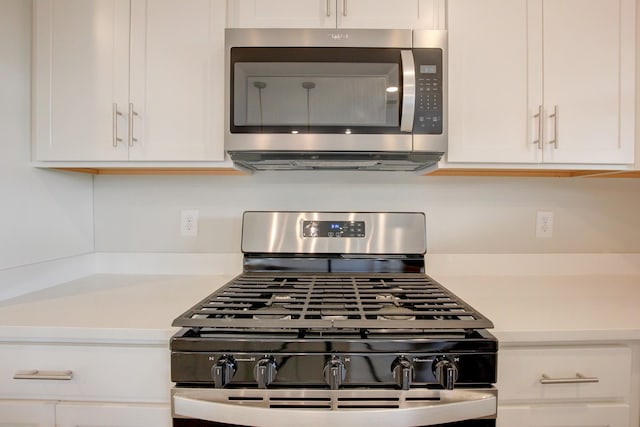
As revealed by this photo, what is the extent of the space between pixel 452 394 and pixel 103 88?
1470 millimetres

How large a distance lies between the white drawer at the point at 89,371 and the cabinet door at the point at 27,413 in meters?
0.02

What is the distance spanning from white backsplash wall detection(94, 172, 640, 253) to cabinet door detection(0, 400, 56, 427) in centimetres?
74

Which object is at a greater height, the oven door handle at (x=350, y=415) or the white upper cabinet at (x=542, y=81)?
the white upper cabinet at (x=542, y=81)

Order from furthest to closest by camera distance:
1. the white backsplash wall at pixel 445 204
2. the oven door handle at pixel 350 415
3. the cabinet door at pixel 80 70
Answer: the white backsplash wall at pixel 445 204 → the cabinet door at pixel 80 70 → the oven door handle at pixel 350 415

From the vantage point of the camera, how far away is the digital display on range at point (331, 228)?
1.43m

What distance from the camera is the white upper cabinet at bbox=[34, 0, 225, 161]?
123cm

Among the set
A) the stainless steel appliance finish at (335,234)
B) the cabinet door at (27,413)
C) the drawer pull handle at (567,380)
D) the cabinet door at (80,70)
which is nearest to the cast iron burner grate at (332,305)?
the stainless steel appliance finish at (335,234)

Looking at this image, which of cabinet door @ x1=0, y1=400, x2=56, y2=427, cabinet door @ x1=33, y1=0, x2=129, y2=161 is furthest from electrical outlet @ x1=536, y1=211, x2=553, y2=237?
cabinet door @ x1=0, y1=400, x2=56, y2=427

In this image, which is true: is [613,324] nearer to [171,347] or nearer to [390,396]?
[390,396]

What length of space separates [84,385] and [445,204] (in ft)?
4.76

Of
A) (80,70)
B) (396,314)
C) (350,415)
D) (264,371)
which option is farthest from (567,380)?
(80,70)

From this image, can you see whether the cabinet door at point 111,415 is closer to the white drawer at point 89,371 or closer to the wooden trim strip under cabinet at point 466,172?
the white drawer at point 89,371

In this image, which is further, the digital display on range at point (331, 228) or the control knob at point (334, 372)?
the digital display on range at point (331, 228)

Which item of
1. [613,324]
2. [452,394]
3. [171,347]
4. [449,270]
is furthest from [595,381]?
[171,347]
